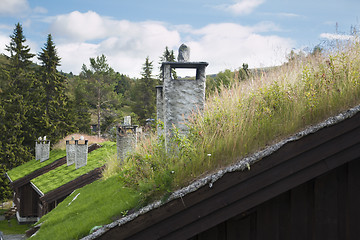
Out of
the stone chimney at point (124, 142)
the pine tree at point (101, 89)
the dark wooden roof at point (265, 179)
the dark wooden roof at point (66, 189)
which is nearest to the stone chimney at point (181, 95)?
the dark wooden roof at point (265, 179)

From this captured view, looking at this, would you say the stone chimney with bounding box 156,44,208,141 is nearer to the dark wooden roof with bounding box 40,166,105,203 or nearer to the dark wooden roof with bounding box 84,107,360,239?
the dark wooden roof with bounding box 84,107,360,239

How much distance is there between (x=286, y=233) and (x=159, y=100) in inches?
186

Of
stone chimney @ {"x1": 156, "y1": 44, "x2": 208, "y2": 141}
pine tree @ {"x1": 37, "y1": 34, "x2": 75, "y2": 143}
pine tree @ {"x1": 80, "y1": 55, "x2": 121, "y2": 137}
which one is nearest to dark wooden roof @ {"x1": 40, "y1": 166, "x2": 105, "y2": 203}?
stone chimney @ {"x1": 156, "y1": 44, "x2": 208, "y2": 141}

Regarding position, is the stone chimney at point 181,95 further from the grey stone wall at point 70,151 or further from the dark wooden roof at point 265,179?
the grey stone wall at point 70,151

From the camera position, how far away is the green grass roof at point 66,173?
17.6 m

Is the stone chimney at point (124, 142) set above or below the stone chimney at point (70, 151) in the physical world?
above

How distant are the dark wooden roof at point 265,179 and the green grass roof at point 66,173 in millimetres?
12977

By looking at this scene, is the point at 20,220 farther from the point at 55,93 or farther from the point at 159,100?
the point at 159,100

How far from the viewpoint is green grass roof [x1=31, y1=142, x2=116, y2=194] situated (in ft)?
57.9

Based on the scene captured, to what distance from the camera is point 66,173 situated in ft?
64.1

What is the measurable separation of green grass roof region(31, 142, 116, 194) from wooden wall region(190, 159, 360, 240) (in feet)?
43.1

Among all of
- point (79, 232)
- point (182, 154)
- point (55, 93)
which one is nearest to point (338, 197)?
point (182, 154)

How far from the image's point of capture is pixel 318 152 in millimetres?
3619

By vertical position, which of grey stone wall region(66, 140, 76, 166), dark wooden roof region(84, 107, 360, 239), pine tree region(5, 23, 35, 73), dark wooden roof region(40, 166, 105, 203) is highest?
pine tree region(5, 23, 35, 73)
